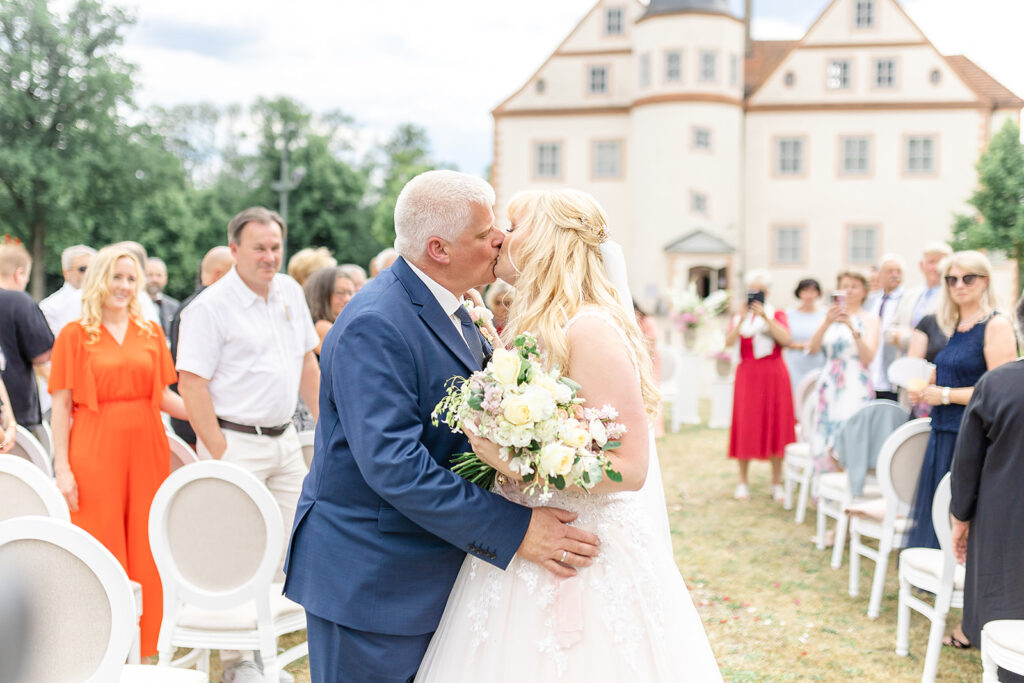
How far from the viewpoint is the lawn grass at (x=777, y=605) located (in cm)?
474

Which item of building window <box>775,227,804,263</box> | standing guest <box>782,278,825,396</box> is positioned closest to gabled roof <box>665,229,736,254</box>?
building window <box>775,227,804,263</box>

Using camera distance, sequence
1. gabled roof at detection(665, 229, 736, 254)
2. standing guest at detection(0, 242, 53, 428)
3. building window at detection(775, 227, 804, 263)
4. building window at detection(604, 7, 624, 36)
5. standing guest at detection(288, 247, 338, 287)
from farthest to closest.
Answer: building window at detection(604, 7, 624, 36) < building window at detection(775, 227, 804, 263) < gabled roof at detection(665, 229, 736, 254) < standing guest at detection(288, 247, 338, 287) < standing guest at detection(0, 242, 53, 428)

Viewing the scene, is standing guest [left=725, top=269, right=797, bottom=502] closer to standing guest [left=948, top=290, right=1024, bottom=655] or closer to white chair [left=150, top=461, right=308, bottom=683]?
standing guest [left=948, top=290, right=1024, bottom=655]

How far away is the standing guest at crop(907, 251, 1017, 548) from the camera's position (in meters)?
5.06

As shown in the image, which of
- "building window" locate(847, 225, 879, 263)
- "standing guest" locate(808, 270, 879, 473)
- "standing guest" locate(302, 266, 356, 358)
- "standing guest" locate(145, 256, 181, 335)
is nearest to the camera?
"standing guest" locate(302, 266, 356, 358)

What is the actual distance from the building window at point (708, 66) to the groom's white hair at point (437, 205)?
30.6 m

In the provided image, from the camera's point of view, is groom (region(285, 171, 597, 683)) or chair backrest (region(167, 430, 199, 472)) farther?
chair backrest (region(167, 430, 199, 472))

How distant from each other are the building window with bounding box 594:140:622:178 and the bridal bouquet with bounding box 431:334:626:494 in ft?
104

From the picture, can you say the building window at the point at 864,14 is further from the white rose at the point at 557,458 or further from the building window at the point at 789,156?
the white rose at the point at 557,458

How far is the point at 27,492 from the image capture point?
336cm

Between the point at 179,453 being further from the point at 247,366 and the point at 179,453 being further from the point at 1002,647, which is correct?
the point at 1002,647

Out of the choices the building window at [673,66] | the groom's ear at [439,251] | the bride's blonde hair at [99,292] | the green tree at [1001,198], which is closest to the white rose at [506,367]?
the groom's ear at [439,251]

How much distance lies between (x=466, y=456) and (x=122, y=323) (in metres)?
3.16

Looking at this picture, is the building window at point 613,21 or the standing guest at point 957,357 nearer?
the standing guest at point 957,357
